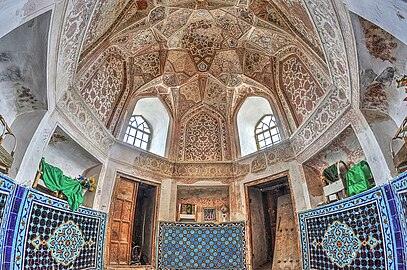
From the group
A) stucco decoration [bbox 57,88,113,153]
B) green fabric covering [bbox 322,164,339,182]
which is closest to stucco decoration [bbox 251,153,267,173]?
green fabric covering [bbox 322,164,339,182]

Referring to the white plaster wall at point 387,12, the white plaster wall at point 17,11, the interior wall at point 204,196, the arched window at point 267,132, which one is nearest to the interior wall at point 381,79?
the white plaster wall at point 387,12

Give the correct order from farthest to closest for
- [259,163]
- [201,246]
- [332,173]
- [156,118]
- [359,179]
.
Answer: [156,118] < [259,163] < [201,246] < [332,173] < [359,179]

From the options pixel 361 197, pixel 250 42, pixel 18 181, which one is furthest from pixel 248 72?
pixel 18 181

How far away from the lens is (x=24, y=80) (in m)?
4.89

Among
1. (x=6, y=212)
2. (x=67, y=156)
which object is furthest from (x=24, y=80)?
(x=67, y=156)

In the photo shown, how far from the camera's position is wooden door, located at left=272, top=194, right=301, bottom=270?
7.32 m

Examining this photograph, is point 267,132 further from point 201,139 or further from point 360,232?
point 360,232

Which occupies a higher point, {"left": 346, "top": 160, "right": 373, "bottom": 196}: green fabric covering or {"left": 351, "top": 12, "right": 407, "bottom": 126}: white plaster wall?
{"left": 351, "top": 12, "right": 407, "bottom": 126}: white plaster wall

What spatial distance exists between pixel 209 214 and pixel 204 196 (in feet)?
1.97

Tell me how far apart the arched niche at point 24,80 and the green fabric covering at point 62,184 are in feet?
2.51

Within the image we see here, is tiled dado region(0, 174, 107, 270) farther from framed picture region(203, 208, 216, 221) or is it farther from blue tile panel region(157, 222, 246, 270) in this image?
framed picture region(203, 208, 216, 221)

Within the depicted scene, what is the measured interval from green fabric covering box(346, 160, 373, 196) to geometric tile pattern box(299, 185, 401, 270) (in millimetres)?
190

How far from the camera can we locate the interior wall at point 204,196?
29.0 feet

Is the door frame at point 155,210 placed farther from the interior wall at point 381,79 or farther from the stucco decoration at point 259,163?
the interior wall at point 381,79
